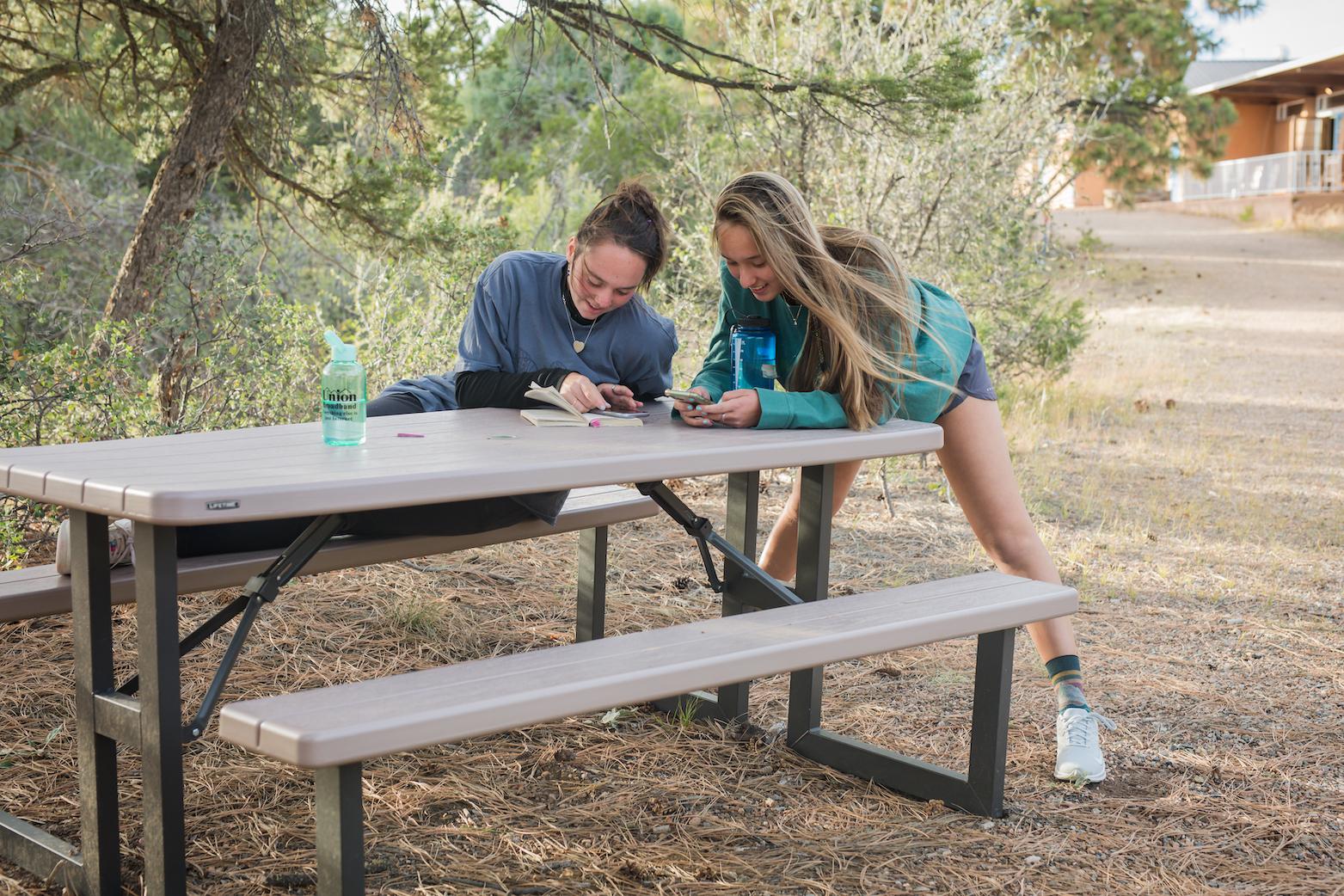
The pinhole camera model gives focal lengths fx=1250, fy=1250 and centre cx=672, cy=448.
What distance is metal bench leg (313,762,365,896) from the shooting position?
1988 millimetres

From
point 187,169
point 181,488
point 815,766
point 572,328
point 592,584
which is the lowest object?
point 815,766

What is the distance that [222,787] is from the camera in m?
2.91

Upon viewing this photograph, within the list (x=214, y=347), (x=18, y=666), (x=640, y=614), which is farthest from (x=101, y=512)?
(x=214, y=347)

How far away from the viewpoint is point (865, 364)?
2.95 m

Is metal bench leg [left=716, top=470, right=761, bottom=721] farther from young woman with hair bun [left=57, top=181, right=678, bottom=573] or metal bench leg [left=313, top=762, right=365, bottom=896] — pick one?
metal bench leg [left=313, top=762, right=365, bottom=896]

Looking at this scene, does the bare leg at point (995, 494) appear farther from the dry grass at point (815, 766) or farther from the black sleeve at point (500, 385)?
the black sleeve at point (500, 385)

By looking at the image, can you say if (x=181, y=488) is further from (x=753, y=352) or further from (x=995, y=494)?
(x=995, y=494)

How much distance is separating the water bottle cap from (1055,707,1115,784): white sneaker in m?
2.02

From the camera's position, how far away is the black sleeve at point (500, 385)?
10.7 ft

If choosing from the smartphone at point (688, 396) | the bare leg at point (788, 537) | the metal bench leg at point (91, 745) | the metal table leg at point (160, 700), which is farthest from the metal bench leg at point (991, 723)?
the metal bench leg at point (91, 745)

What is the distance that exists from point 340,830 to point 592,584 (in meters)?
1.77

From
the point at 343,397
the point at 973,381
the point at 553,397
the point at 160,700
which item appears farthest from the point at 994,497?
the point at 160,700

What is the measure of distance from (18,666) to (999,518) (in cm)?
278

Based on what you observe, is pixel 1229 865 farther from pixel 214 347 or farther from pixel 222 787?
pixel 214 347
